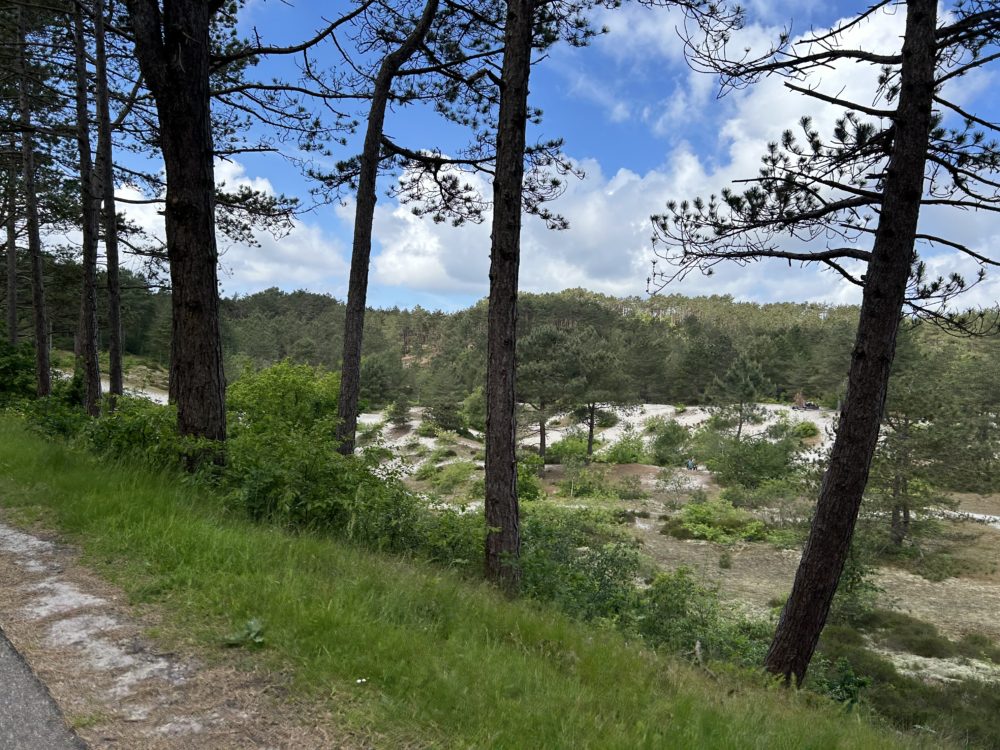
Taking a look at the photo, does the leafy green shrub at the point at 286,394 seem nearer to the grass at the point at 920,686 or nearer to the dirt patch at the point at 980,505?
the grass at the point at 920,686

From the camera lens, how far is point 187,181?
5312 millimetres

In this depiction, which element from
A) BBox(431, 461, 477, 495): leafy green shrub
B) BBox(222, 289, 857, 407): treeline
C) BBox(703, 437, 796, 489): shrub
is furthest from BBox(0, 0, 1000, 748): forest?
BBox(222, 289, 857, 407): treeline

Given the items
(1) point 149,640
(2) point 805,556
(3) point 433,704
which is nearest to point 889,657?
(2) point 805,556

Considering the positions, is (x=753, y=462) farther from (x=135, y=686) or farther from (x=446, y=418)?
(x=135, y=686)

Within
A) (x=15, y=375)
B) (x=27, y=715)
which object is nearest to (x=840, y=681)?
(x=27, y=715)

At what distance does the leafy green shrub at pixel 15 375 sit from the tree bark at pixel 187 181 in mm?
10504

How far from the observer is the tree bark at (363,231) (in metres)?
9.23

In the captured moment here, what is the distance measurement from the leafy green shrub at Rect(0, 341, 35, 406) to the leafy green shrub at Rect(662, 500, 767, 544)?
Answer: 21018 millimetres

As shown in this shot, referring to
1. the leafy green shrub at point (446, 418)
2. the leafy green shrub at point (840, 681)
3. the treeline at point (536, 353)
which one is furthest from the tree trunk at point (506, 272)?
the leafy green shrub at point (446, 418)

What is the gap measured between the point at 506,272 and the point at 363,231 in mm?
4939

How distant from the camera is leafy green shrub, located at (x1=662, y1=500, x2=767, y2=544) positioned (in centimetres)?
2262

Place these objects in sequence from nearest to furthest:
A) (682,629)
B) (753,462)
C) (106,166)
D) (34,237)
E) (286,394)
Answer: (682,629) < (106,166) < (286,394) < (34,237) < (753,462)

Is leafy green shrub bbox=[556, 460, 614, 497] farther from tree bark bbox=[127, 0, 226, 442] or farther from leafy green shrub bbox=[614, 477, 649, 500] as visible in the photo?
tree bark bbox=[127, 0, 226, 442]

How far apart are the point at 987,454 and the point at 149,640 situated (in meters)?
24.8
